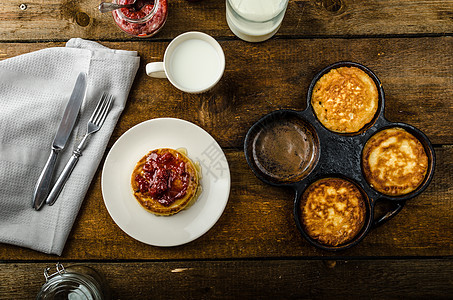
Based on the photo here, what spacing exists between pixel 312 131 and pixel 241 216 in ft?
1.75

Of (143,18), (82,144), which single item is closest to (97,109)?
(82,144)

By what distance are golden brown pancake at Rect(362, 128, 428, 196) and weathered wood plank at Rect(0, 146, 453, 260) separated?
0.18 meters

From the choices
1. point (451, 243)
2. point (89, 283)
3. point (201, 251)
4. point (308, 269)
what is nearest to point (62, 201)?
point (89, 283)

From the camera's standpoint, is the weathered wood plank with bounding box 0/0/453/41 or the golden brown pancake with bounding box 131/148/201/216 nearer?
the golden brown pancake with bounding box 131/148/201/216

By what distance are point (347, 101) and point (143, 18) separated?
0.99m

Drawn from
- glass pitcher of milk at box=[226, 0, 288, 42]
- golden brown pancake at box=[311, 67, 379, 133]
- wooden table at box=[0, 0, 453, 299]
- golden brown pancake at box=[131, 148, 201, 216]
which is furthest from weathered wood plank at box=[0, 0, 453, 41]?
golden brown pancake at box=[131, 148, 201, 216]

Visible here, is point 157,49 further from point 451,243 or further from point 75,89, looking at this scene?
point 451,243

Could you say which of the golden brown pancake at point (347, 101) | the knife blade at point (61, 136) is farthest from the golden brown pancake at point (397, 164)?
the knife blade at point (61, 136)

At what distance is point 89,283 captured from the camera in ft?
5.29

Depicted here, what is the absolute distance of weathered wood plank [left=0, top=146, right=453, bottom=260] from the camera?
1.73 m

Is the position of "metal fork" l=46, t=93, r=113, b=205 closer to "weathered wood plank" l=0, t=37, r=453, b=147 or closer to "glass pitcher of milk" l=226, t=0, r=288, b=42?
"weathered wood plank" l=0, t=37, r=453, b=147

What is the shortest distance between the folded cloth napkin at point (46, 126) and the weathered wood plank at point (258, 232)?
3.5 inches

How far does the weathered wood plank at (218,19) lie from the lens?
1.76m

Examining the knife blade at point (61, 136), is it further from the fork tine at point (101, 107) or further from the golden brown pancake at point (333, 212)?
the golden brown pancake at point (333, 212)
